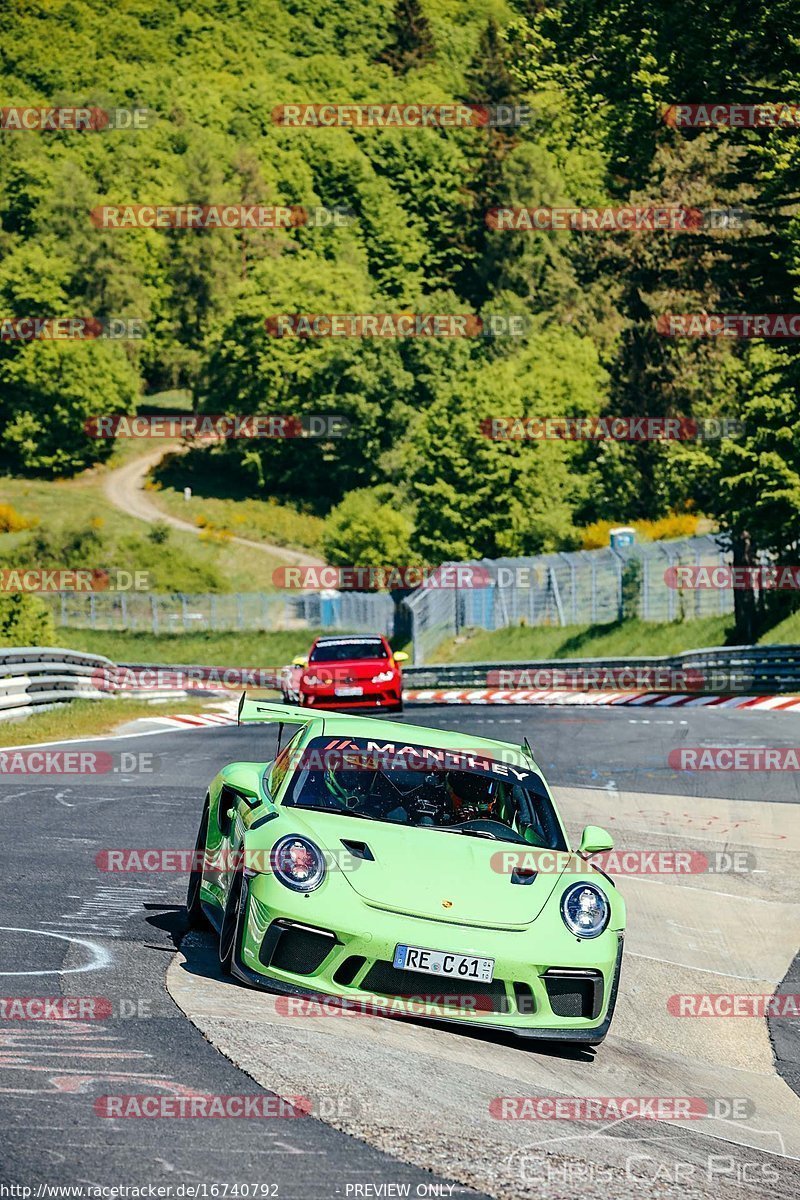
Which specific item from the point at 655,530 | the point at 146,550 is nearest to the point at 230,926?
the point at 655,530

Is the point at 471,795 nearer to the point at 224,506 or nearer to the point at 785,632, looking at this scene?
the point at 785,632

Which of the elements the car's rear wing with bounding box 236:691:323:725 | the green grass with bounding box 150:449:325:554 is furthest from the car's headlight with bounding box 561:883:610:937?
the green grass with bounding box 150:449:325:554

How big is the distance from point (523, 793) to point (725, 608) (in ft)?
119

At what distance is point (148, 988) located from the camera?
26.2ft

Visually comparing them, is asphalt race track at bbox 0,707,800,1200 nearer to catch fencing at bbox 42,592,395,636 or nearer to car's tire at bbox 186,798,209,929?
car's tire at bbox 186,798,209,929

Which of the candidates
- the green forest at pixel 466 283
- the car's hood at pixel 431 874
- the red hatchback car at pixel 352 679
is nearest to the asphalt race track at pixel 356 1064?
the car's hood at pixel 431 874

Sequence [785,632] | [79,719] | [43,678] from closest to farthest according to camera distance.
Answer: [79,719] < [43,678] < [785,632]

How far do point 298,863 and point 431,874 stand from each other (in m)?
0.66

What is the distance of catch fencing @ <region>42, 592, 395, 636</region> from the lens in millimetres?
70062

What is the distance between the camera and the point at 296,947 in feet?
25.8

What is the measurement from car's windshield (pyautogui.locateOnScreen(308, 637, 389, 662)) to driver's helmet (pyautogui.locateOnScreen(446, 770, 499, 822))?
66.2ft

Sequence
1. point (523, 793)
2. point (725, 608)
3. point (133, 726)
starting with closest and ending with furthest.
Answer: point (523, 793), point (133, 726), point (725, 608)

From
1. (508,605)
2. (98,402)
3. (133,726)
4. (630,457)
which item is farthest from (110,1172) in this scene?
(98,402)

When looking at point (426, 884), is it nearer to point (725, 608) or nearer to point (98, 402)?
Result: point (725, 608)
